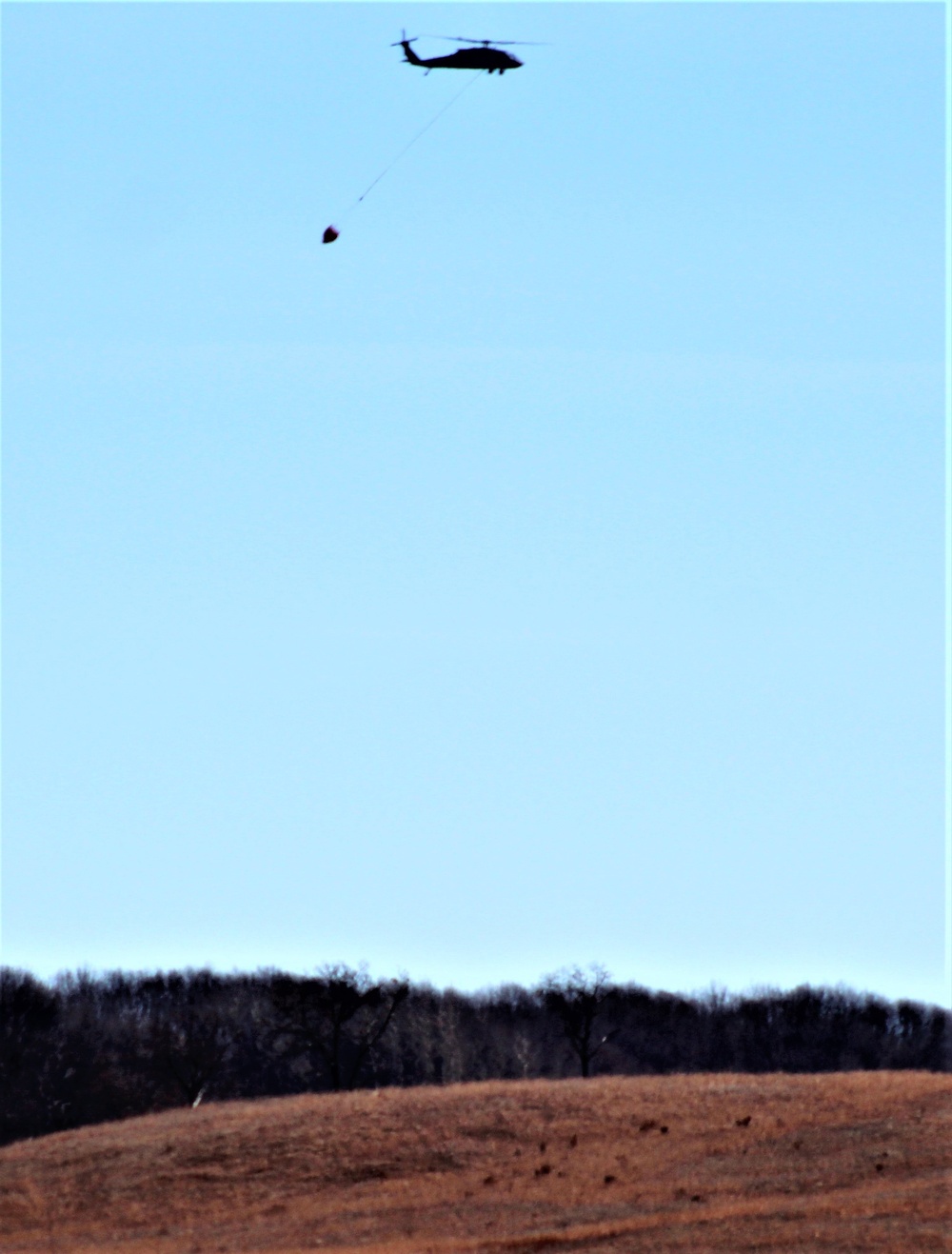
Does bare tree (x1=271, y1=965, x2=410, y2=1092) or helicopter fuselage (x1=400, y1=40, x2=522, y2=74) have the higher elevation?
helicopter fuselage (x1=400, y1=40, x2=522, y2=74)

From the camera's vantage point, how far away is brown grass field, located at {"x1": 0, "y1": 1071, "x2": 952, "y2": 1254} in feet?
113

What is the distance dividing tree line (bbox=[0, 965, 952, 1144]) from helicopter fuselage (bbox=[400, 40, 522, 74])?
198 ft

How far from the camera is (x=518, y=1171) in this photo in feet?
143

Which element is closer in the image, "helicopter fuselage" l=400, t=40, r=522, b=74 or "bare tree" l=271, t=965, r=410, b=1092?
"helicopter fuselage" l=400, t=40, r=522, b=74

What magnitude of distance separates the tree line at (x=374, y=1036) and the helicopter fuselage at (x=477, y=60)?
60.4 m

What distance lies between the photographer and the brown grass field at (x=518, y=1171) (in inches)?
1361

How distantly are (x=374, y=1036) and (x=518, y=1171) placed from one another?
2143 inches

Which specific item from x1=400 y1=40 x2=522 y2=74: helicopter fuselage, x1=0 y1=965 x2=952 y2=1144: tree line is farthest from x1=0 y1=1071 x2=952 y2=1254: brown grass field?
x1=0 y1=965 x2=952 y2=1144: tree line

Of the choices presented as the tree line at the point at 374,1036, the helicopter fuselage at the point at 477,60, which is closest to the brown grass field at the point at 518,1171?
the helicopter fuselage at the point at 477,60

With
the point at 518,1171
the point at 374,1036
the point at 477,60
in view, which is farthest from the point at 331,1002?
the point at 477,60

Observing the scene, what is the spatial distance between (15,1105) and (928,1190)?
A: 2947 inches

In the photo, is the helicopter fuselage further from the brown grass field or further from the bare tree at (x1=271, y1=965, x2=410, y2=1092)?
the bare tree at (x1=271, y1=965, x2=410, y2=1092)

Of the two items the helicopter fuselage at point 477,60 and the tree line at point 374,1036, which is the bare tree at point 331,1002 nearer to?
the tree line at point 374,1036

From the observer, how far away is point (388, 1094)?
53688mm
